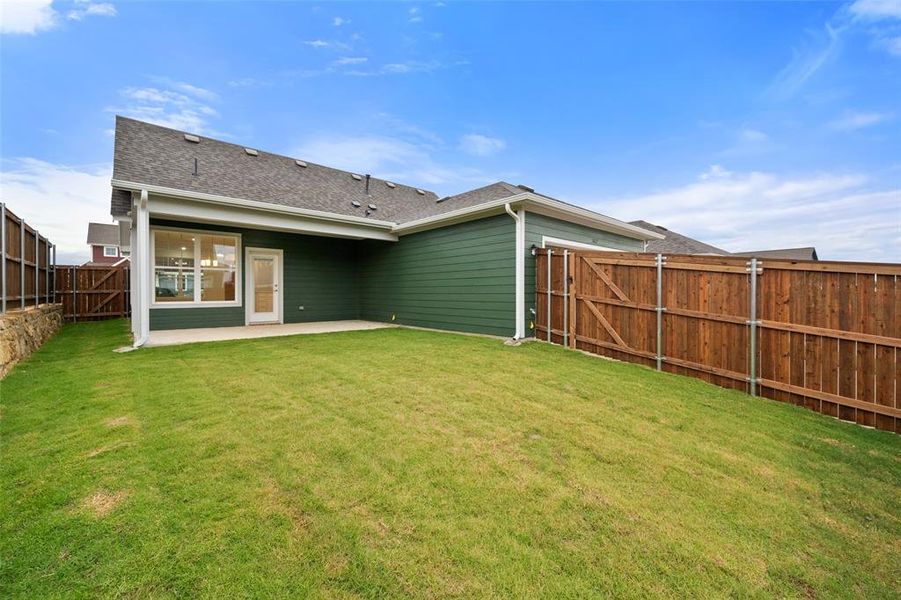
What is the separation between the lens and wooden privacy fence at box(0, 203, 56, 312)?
530 cm

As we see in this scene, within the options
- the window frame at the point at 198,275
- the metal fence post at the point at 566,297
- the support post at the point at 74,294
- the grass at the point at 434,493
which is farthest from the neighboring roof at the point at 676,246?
the support post at the point at 74,294

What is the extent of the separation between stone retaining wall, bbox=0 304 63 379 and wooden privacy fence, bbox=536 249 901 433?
26.6 ft

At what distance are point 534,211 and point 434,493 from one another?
623 centimetres

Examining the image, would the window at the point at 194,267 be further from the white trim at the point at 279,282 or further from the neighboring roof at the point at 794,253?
the neighboring roof at the point at 794,253

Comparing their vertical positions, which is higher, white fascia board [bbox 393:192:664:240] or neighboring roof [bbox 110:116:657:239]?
neighboring roof [bbox 110:116:657:239]

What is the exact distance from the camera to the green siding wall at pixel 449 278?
24.6ft

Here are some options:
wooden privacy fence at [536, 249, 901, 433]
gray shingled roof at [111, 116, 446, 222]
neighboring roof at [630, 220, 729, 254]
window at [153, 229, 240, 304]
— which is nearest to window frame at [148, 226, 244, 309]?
window at [153, 229, 240, 304]

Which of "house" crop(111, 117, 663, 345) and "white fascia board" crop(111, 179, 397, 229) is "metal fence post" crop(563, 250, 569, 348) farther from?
"white fascia board" crop(111, 179, 397, 229)

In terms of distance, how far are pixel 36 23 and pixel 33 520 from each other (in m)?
9.29

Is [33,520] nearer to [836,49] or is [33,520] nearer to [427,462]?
[427,462]

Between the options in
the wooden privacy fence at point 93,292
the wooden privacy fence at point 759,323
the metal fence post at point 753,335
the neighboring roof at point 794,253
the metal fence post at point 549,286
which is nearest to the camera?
the wooden privacy fence at point 759,323

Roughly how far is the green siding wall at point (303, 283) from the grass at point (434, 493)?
5.15m

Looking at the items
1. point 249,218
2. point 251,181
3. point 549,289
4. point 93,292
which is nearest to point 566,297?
point 549,289

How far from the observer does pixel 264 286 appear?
10047 mm
